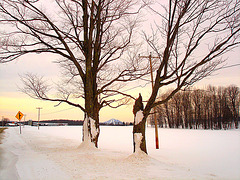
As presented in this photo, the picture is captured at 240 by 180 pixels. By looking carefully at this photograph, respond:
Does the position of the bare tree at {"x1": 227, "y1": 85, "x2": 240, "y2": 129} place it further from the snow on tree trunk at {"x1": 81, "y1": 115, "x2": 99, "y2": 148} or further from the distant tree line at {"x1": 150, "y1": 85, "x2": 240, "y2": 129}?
the snow on tree trunk at {"x1": 81, "y1": 115, "x2": 99, "y2": 148}

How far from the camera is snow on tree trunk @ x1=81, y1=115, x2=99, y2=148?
10.1 metres

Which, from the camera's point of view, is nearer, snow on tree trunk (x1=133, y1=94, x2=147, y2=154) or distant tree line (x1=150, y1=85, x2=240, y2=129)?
snow on tree trunk (x1=133, y1=94, x2=147, y2=154)

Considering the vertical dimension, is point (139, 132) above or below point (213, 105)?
below

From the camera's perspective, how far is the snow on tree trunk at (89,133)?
10133 mm

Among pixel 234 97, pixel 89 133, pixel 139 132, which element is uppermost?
pixel 234 97

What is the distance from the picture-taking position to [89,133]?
10281mm

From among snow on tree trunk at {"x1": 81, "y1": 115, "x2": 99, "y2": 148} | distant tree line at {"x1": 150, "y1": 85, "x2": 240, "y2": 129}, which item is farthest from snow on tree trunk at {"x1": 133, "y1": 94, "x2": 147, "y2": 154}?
distant tree line at {"x1": 150, "y1": 85, "x2": 240, "y2": 129}

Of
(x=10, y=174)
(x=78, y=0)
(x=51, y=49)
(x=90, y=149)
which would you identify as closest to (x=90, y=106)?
(x=90, y=149)

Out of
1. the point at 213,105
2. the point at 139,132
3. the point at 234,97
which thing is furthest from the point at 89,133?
the point at 213,105

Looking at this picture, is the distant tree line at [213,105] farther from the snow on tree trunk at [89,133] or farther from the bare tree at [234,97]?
the snow on tree trunk at [89,133]

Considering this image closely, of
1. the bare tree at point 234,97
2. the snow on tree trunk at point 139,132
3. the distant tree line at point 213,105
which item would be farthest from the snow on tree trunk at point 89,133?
the bare tree at point 234,97

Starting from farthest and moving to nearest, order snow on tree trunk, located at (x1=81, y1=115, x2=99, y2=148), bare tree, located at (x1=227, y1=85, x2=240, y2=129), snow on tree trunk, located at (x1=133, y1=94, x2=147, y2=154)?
bare tree, located at (x1=227, y1=85, x2=240, y2=129), snow on tree trunk, located at (x1=81, y1=115, x2=99, y2=148), snow on tree trunk, located at (x1=133, y1=94, x2=147, y2=154)

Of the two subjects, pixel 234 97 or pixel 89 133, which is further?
pixel 234 97

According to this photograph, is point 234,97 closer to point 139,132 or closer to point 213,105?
point 213,105
